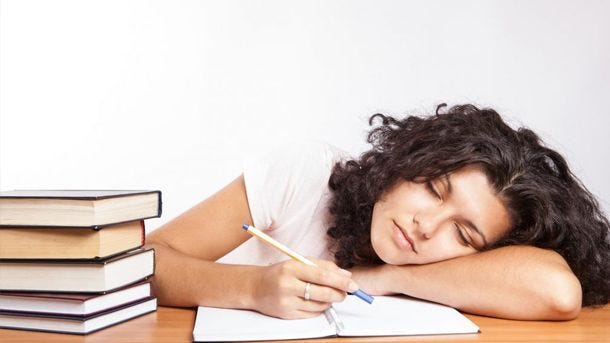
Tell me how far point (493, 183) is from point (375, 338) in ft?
1.61

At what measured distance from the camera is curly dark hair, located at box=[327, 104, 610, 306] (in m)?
1.53

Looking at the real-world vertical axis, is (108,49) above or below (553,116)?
above

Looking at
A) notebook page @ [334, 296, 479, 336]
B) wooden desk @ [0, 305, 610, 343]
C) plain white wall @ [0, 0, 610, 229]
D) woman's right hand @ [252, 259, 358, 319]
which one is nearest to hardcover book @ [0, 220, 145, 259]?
wooden desk @ [0, 305, 610, 343]

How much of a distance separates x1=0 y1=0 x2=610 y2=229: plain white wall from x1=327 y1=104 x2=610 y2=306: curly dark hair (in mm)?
597

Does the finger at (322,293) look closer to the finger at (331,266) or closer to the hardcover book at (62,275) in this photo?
the finger at (331,266)

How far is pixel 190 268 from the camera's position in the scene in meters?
1.43

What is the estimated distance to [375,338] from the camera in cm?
118

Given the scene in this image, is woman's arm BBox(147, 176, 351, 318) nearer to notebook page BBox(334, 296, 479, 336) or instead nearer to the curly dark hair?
notebook page BBox(334, 296, 479, 336)

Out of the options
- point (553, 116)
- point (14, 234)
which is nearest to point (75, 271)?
point (14, 234)

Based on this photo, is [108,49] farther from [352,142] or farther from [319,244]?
[319,244]

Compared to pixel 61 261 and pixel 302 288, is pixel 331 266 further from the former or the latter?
pixel 61 261

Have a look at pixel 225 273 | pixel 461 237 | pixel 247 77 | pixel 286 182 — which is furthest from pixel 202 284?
pixel 247 77

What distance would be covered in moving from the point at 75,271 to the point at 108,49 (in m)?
1.30

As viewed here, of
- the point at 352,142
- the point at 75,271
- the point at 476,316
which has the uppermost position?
the point at 352,142
